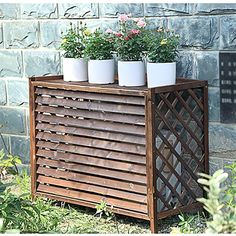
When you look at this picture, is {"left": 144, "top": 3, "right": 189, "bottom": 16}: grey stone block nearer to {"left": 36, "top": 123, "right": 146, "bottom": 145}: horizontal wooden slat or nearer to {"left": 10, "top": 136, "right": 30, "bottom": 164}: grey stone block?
{"left": 36, "top": 123, "right": 146, "bottom": 145}: horizontal wooden slat

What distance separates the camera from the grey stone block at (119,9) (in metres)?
4.61

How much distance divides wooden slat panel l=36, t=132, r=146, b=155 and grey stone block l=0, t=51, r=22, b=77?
0.85 meters

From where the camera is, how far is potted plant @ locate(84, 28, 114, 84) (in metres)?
4.39

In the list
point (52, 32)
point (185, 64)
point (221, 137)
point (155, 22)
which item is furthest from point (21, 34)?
point (221, 137)

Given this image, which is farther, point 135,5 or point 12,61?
point 12,61

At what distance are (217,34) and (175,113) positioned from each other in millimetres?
523

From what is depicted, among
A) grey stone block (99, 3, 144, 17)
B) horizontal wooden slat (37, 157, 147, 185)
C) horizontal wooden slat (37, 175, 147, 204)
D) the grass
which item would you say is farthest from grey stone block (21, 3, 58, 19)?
the grass

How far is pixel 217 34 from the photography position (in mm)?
4246

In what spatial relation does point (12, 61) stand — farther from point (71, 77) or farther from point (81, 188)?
point (81, 188)

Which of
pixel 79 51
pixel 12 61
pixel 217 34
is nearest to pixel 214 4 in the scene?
pixel 217 34

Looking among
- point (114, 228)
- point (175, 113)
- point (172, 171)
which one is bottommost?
point (114, 228)

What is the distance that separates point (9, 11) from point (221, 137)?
6.51 ft

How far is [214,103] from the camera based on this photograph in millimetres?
4324

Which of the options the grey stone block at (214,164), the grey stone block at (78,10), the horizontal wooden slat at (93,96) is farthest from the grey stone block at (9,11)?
the grey stone block at (214,164)
